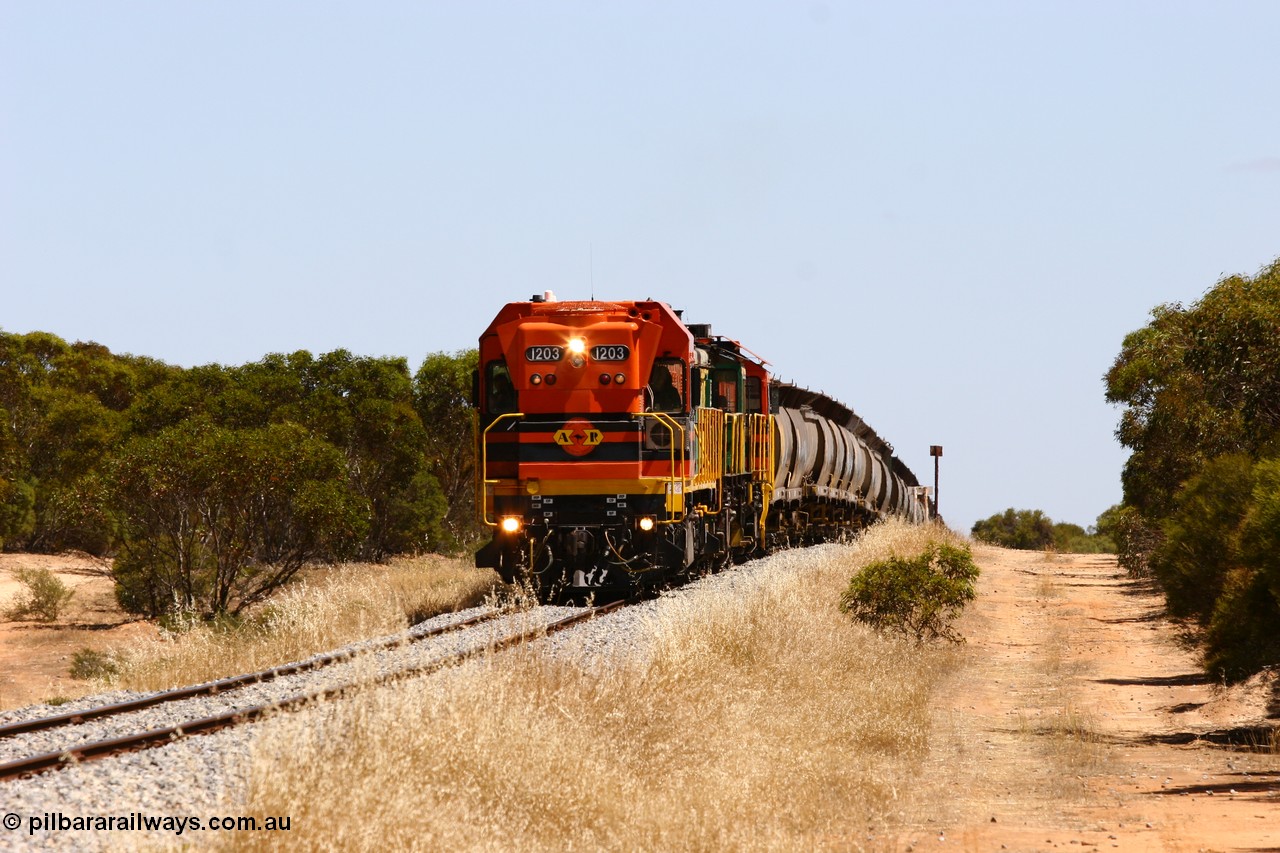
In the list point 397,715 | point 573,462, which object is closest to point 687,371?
point 573,462

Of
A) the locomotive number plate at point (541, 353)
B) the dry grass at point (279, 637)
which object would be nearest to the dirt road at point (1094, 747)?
the dry grass at point (279, 637)

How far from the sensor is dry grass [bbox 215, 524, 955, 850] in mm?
8531

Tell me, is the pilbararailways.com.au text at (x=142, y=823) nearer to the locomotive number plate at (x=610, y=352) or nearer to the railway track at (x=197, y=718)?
the railway track at (x=197, y=718)

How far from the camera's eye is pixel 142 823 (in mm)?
8008

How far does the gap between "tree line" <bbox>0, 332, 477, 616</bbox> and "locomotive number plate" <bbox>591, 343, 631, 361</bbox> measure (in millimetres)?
6298

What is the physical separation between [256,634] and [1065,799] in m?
10.3

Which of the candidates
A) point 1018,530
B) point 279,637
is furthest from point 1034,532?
point 279,637

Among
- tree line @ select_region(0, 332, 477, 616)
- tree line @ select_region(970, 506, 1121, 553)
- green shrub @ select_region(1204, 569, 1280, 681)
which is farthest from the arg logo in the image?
tree line @ select_region(970, 506, 1121, 553)

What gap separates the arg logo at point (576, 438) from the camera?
1888 cm

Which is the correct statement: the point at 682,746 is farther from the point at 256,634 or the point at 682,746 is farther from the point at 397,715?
the point at 256,634

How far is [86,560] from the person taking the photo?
168ft

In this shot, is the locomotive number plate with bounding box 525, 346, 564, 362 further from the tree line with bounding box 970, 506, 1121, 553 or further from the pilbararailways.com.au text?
the tree line with bounding box 970, 506, 1121, 553

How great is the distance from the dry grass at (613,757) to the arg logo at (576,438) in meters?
3.45

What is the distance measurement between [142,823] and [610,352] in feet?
38.2
